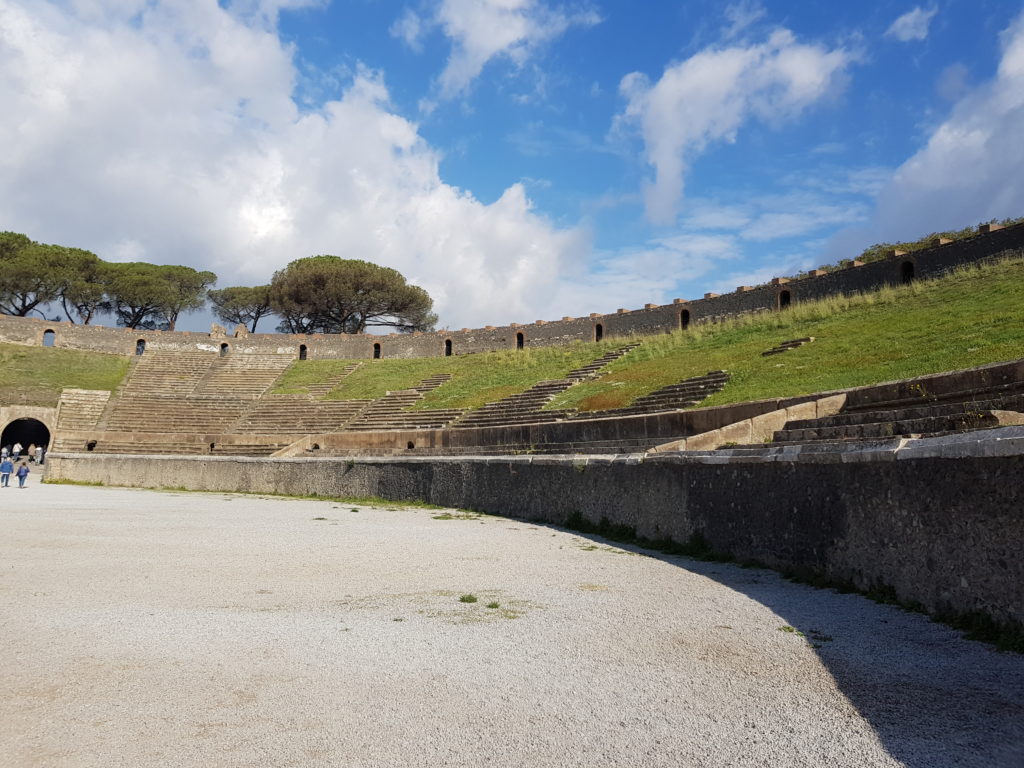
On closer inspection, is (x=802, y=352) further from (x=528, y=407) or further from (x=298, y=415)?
(x=298, y=415)

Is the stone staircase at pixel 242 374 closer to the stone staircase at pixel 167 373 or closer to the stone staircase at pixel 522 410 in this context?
the stone staircase at pixel 167 373

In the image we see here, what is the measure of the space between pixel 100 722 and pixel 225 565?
471 centimetres

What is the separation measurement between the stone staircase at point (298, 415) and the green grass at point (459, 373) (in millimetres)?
1749

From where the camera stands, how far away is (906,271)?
92.4 ft

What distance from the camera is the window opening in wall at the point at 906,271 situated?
2806 cm

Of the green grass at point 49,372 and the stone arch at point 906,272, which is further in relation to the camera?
the green grass at point 49,372

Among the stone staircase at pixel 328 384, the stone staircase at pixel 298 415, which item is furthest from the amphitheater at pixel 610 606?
the stone staircase at pixel 328 384

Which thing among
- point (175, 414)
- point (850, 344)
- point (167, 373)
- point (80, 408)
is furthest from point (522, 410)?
point (167, 373)

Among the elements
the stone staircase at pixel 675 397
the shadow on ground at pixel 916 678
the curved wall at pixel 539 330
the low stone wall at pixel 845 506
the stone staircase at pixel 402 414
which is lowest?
the shadow on ground at pixel 916 678

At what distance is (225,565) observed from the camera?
7738 mm

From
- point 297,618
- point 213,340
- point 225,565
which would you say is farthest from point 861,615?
point 213,340

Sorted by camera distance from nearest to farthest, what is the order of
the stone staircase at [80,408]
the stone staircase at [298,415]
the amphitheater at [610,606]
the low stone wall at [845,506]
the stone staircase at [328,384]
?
1. the amphitheater at [610,606]
2. the low stone wall at [845,506]
3. the stone staircase at [298,415]
4. the stone staircase at [80,408]
5. the stone staircase at [328,384]

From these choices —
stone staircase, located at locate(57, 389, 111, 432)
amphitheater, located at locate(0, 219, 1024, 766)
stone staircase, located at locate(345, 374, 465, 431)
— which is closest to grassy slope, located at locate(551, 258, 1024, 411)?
amphitheater, located at locate(0, 219, 1024, 766)

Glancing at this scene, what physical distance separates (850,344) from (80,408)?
116 feet
